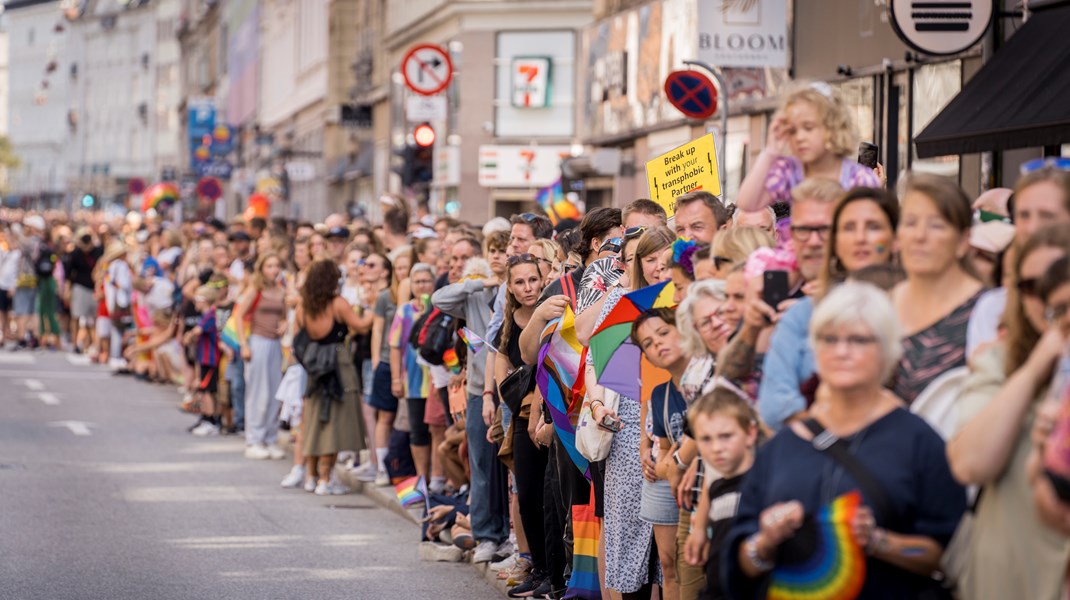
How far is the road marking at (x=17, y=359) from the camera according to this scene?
30.2m

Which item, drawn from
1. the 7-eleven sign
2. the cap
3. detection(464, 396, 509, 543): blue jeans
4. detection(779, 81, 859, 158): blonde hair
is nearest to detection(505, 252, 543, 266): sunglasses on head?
detection(464, 396, 509, 543): blue jeans

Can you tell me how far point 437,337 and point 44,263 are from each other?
71.9 ft

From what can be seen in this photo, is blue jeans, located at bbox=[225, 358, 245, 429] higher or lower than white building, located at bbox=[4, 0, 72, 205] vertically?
lower

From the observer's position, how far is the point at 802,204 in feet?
19.8

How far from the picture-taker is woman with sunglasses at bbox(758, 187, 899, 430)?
18.4ft

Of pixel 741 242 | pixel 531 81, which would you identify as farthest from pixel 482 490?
pixel 531 81

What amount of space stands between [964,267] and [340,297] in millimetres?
9879

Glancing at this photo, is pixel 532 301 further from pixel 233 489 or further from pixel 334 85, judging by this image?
pixel 334 85

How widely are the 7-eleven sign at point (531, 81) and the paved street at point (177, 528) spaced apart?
701 inches

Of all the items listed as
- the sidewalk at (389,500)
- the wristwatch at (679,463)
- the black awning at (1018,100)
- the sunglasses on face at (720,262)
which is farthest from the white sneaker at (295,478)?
the sunglasses on face at (720,262)

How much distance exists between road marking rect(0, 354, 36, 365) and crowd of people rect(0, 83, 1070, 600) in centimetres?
1596

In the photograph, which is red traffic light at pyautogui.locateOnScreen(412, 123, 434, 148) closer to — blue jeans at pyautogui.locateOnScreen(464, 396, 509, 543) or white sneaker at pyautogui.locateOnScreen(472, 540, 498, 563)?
blue jeans at pyautogui.locateOnScreen(464, 396, 509, 543)

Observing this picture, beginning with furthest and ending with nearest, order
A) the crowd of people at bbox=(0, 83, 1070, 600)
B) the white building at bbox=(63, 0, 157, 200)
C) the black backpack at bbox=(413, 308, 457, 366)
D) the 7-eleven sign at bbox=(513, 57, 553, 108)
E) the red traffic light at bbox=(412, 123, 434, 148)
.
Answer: the white building at bbox=(63, 0, 157, 200) → the 7-eleven sign at bbox=(513, 57, 553, 108) → the red traffic light at bbox=(412, 123, 434, 148) → the black backpack at bbox=(413, 308, 457, 366) → the crowd of people at bbox=(0, 83, 1070, 600)

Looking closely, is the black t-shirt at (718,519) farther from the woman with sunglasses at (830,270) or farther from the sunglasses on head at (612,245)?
the sunglasses on head at (612,245)
